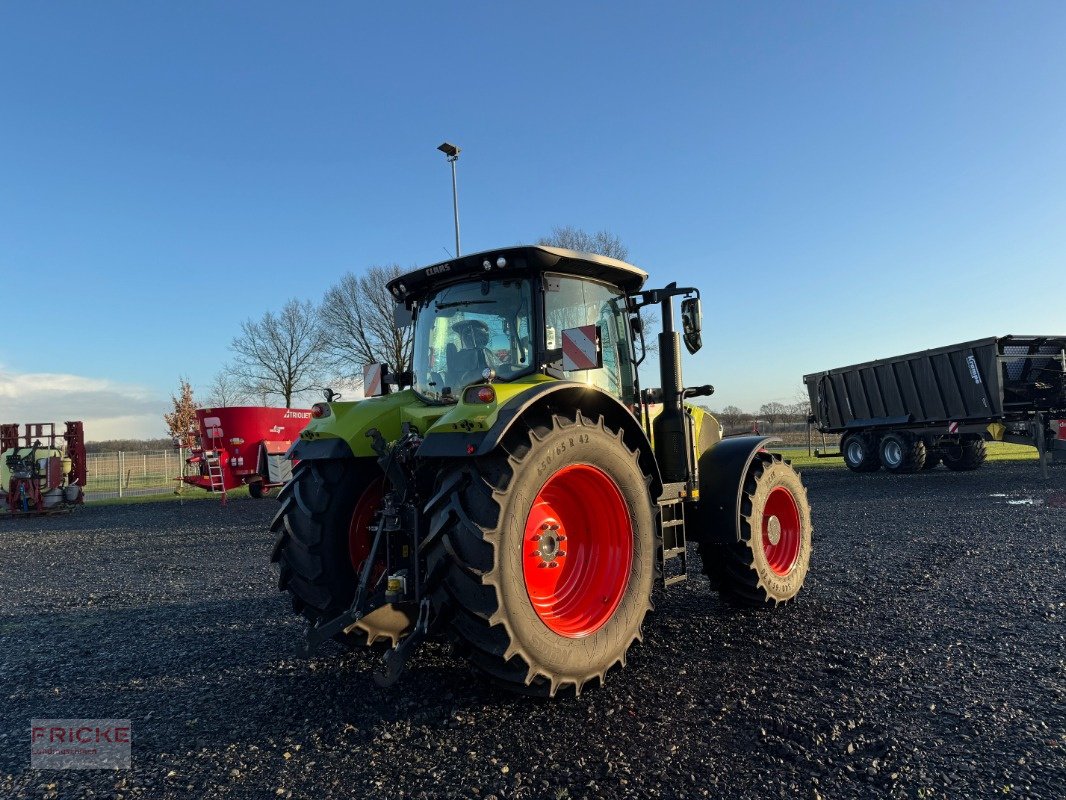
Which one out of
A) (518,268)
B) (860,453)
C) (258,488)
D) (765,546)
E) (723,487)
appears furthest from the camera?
(860,453)

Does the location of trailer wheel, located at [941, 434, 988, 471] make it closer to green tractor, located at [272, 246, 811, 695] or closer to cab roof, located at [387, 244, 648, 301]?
green tractor, located at [272, 246, 811, 695]

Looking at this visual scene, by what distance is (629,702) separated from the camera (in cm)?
328

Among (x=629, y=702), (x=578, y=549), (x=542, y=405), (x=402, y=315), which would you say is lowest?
(x=629, y=702)

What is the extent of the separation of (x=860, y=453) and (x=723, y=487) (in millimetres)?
15537

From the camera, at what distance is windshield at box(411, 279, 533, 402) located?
158 inches

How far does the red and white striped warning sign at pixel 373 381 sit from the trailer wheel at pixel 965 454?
17.0 m

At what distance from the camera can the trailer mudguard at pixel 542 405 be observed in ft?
10.1

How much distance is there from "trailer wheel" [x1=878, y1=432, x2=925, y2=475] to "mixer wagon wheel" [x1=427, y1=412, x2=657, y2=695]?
15437mm

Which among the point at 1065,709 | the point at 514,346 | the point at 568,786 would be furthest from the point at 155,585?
the point at 1065,709

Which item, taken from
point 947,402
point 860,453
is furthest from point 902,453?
point 947,402

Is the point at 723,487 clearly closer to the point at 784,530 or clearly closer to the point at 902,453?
the point at 784,530

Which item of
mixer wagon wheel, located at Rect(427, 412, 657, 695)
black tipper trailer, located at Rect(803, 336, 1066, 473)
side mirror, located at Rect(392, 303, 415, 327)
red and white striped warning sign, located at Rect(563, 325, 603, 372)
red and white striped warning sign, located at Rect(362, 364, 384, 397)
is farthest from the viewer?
black tipper trailer, located at Rect(803, 336, 1066, 473)

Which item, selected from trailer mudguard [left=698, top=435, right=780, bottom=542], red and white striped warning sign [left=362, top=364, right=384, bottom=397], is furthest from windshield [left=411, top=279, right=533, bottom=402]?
trailer mudguard [left=698, top=435, right=780, bottom=542]

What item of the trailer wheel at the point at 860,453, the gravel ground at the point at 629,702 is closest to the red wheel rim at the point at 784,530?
the gravel ground at the point at 629,702
